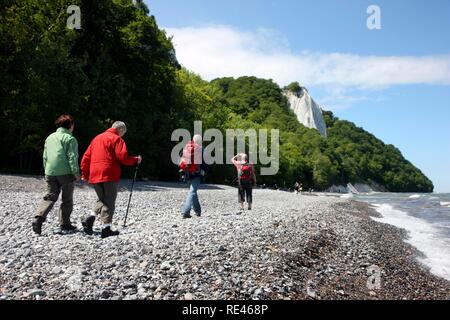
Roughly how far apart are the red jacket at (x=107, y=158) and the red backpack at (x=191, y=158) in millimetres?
3555

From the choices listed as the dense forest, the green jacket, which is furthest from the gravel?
the dense forest

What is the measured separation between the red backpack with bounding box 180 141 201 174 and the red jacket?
11.7ft

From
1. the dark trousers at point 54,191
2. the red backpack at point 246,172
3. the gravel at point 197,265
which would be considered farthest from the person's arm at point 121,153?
the red backpack at point 246,172

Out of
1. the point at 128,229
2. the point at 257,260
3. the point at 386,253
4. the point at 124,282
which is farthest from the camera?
the point at 386,253

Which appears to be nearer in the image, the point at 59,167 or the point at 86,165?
the point at 59,167

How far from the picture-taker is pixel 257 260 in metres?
8.07

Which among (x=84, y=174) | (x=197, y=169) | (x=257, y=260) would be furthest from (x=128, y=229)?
(x=257, y=260)

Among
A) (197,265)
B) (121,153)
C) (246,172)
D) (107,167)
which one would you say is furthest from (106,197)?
(246,172)

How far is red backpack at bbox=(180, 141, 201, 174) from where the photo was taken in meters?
13.1

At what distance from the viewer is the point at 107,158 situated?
31.0ft

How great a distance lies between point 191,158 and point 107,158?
400cm

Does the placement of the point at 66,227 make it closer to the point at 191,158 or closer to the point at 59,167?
the point at 59,167
